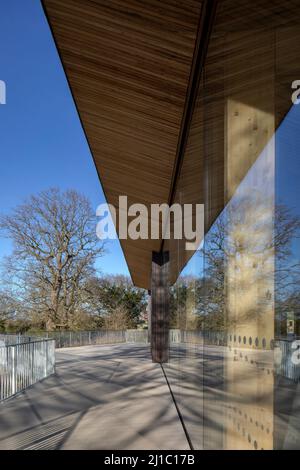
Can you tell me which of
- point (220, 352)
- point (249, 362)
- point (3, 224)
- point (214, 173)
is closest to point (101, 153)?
point (214, 173)

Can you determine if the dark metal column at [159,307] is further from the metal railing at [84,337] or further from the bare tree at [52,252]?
the bare tree at [52,252]

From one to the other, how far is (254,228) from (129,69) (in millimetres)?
2132

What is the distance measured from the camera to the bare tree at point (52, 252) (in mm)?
23906

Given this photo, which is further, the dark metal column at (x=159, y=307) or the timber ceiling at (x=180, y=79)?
the dark metal column at (x=159, y=307)

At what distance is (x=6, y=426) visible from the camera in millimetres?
4875

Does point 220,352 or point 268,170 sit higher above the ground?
point 268,170

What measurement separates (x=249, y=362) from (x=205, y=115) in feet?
6.00

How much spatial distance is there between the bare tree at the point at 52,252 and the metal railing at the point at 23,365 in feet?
48.0

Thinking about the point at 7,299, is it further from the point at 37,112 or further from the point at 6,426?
the point at 6,426

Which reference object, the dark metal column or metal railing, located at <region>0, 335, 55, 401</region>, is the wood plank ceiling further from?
the dark metal column
